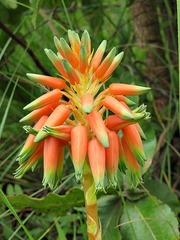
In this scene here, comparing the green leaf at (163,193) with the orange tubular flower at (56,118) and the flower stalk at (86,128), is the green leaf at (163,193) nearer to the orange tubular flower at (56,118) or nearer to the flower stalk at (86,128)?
the flower stalk at (86,128)

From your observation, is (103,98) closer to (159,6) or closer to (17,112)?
(17,112)

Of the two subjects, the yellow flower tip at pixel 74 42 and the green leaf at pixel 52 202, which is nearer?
the yellow flower tip at pixel 74 42

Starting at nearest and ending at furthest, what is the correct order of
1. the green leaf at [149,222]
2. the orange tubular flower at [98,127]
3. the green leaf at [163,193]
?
the orange tubular flower at [98,127]
the green leaf at [149,222]
the green leaf at [163,193]

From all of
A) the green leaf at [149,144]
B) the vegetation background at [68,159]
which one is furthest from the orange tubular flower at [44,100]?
the green leaf at [149,144]

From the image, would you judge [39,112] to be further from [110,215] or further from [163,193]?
[163,193]

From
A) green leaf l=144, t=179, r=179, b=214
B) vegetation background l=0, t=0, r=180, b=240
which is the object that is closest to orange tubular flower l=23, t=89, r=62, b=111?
vegetation background l=0, t=0, r=180, b=240
